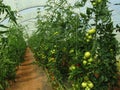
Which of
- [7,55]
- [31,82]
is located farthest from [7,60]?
[31,82]

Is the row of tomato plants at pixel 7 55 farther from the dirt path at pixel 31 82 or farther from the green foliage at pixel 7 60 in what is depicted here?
the dirt path at pixel 31 82

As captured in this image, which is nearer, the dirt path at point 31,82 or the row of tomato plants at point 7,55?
the row of tomato plants at point 7,55

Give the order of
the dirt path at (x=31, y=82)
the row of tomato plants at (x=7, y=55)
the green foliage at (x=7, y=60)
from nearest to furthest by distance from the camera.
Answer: the row of tomato plants at (x=7, y=55), the green foliage at (x=7, y=60), the dirt path at (x=31, y=82)

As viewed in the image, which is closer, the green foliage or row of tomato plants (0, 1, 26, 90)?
row of tomato plants (0, 1, 26, 90)

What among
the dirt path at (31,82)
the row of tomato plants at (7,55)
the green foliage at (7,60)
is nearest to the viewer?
the row of tomato plants at (7,55)

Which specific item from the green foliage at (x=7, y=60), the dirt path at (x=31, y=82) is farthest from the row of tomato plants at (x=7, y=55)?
the dirt path at (x=31, y=82)

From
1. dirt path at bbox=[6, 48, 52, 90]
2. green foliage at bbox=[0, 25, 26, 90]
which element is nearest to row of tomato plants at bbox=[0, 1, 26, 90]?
green foliage at bbox=[0, 25, 26, 90]

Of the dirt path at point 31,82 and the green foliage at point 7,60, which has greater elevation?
the green foliage at point 7,60

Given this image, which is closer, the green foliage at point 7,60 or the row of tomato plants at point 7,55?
the row of tomato plants at point 7,55

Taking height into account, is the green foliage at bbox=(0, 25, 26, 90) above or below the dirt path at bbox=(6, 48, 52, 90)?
above

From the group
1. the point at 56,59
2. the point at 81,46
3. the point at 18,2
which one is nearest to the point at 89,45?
the point at 81,46

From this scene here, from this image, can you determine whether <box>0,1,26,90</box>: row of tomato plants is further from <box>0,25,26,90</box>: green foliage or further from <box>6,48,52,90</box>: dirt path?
<box>6,48,52,90</box>: dirt path

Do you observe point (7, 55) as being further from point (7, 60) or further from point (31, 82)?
point (7, 60)

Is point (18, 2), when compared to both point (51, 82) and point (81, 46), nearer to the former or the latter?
point (51, 82)
